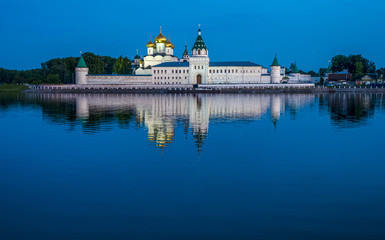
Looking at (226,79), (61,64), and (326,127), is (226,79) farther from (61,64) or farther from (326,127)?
(326,127)

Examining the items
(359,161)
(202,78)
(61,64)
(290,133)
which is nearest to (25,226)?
(359,161)

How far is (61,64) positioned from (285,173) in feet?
A: 260

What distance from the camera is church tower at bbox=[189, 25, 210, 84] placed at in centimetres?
6731

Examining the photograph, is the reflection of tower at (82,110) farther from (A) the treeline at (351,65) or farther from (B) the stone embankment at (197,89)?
(A) the treeline at (351,65)

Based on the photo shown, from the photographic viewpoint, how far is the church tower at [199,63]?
221 feet

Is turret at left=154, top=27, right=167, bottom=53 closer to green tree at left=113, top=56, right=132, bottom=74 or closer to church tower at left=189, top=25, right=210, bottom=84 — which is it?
green tree at left=113, top=56, right=132, bottom=74

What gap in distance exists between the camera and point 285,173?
9891 millimetres

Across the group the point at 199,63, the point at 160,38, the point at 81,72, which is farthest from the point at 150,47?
the point at 81,72

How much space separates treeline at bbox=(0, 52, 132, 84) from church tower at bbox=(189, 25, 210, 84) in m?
14.9

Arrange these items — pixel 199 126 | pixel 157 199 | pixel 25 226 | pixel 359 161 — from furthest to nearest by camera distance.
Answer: pixel 199 126
pixel 359 161
pixel 157 199
pixel 25 226

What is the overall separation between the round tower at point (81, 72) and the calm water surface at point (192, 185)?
5220cm

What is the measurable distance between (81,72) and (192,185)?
6196 cm

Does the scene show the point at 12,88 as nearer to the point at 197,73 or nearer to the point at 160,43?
the point at 160,43

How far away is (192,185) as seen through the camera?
29.0 ft
